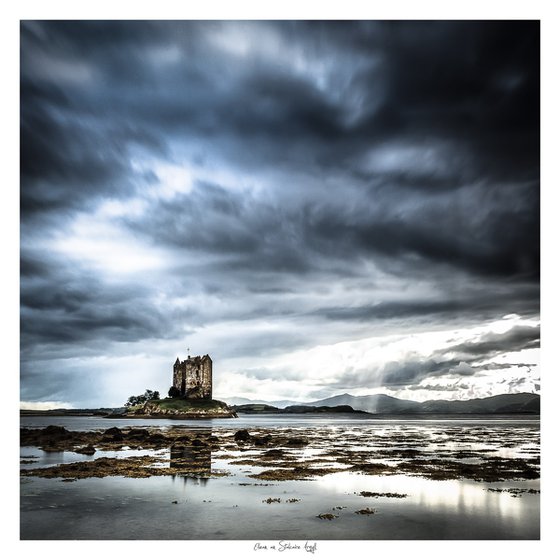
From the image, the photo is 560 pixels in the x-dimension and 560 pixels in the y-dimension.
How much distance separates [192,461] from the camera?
3366cm

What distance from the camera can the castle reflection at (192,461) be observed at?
26.8 m

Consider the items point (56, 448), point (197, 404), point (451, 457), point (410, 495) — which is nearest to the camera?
point (410, 495)

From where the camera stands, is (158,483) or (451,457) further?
(451,457)

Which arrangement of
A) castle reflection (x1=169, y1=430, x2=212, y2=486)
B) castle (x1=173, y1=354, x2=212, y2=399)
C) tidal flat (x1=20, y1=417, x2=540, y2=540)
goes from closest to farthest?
tidal flat (x1=20, y1=417, x2=540, y2=540), castle reflection (x1=169, y1=430, x2=212, y2=486), castle (x1=173, y1=354, x2=212, y2=399)

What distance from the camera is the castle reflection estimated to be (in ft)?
87.9
